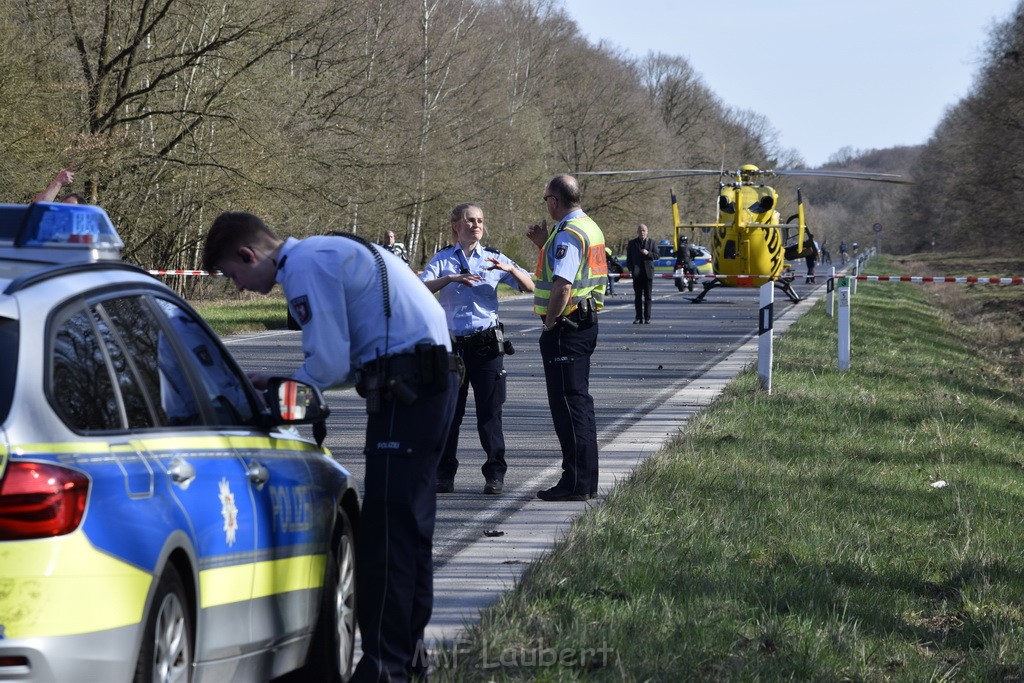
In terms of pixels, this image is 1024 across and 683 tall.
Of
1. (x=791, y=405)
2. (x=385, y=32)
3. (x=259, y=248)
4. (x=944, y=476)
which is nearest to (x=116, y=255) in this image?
(x=259, y=248)

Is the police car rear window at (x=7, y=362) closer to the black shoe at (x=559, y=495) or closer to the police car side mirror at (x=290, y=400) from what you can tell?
→ the police car side mirror at (x=290, y=400)

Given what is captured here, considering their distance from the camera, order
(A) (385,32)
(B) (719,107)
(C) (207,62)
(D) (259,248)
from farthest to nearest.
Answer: (B) (719,107)
(A) (385,32)
(C) (207,62)
(D) (259,248)

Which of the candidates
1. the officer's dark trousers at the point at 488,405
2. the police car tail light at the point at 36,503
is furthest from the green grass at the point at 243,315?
the police car tail light at the point at 36,503

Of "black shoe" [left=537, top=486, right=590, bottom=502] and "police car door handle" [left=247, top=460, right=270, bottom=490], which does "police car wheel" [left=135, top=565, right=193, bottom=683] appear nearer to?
"police car door handle" [left=247, top=460, right=270, bottom=490]

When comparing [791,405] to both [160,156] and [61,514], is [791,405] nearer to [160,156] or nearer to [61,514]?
[61,514]

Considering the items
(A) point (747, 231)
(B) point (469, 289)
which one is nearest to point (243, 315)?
(A) point (747, 231)

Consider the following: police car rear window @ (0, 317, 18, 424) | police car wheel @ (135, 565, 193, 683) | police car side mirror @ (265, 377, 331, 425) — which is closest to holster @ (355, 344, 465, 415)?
police car side mirror @ (265, 377, 331, 425)

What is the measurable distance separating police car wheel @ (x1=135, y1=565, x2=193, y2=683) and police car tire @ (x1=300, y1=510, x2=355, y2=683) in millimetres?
959

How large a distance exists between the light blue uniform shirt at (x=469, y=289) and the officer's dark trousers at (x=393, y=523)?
425 cm

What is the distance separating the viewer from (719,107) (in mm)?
140125

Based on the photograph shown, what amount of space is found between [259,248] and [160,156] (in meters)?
27.1

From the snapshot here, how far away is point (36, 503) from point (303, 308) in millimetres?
1463

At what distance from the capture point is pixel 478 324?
9.17 metres

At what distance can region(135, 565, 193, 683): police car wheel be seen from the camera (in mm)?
3600
